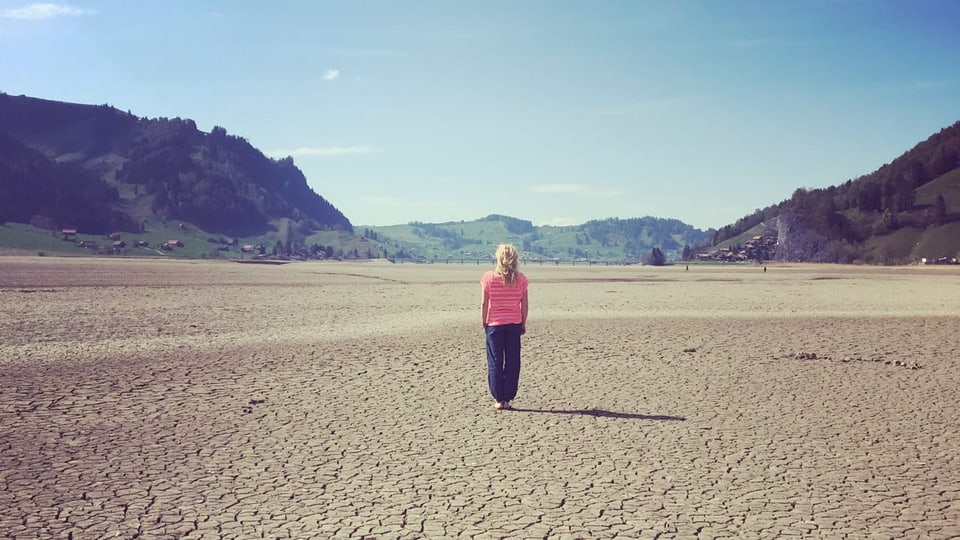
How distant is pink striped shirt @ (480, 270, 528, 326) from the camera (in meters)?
10.0

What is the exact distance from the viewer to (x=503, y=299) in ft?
32.9

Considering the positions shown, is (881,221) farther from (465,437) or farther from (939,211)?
(465,437)

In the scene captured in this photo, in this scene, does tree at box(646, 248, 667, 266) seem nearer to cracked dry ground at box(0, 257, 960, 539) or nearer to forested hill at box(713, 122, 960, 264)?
forested hill at box(713, 122, 960, 264)

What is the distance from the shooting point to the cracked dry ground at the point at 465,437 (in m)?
6.12

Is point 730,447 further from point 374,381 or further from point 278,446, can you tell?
point 374,381

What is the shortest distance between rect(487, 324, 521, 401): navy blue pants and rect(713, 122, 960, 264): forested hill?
158201 mm

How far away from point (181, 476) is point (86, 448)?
1879 mm

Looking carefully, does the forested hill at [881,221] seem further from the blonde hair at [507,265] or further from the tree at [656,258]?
the blonde hair at [507,265]

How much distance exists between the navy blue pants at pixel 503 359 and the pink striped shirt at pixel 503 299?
114 millimetres

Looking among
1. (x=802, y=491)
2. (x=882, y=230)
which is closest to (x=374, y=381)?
(x=802, y=491)

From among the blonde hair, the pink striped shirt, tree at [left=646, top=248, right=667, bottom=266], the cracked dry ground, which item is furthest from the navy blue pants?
tree at [left=646, top=248, right=667, bottom=266]

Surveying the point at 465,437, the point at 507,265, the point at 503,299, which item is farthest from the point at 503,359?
the point at 465,437

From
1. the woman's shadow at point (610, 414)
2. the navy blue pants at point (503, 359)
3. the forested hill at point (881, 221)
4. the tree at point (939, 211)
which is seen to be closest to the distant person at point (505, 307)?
the navy blue pants at point (503, 359)

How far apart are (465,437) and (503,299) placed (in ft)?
7.14
